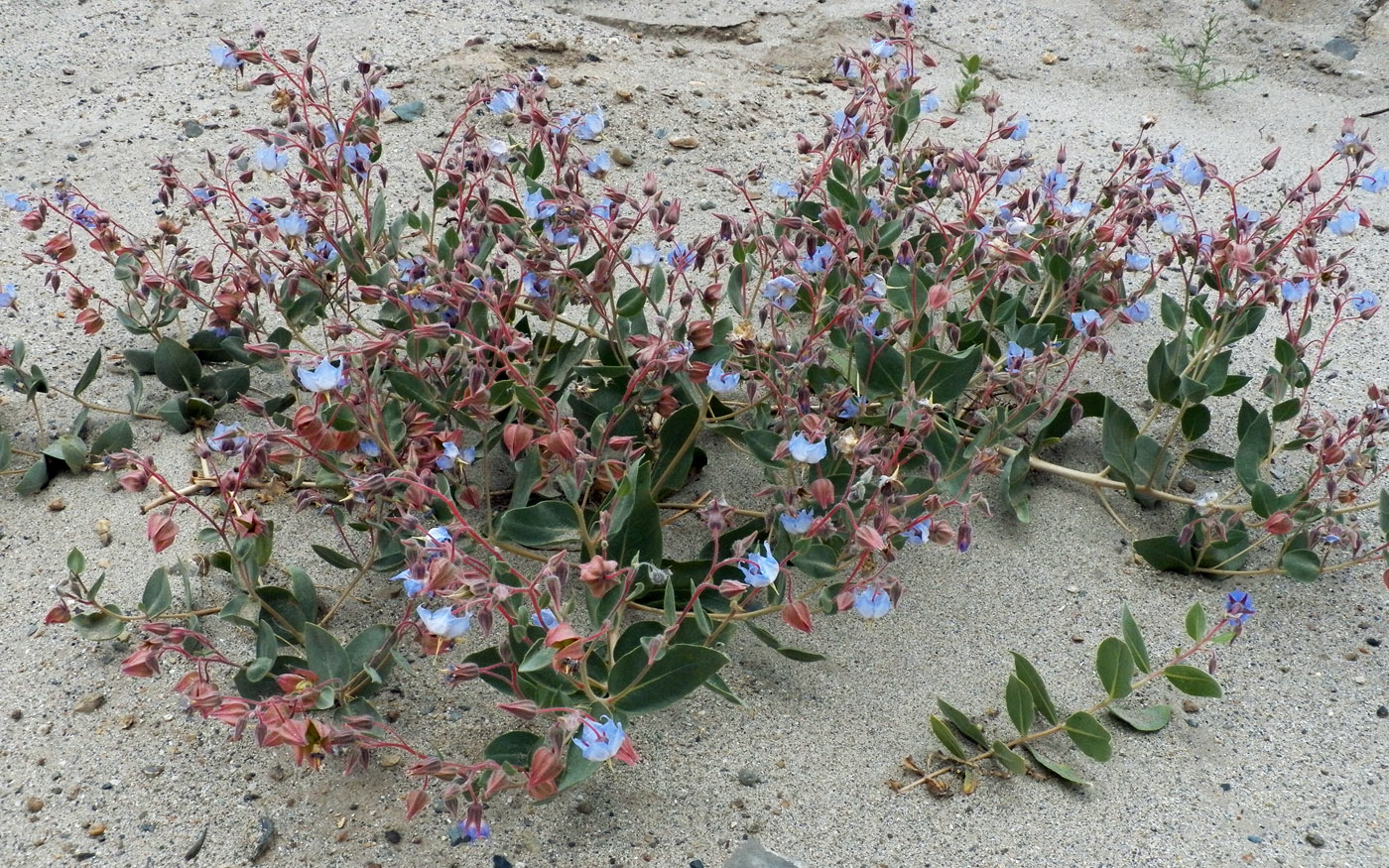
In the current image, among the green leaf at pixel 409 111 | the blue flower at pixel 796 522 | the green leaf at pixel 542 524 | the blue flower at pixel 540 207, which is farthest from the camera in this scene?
the green leaf at pixel 409 111

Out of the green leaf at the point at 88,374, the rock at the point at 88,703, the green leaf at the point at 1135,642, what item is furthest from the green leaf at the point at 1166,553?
the green leaf at the point at 88,374

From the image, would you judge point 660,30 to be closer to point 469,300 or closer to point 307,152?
point 307,152

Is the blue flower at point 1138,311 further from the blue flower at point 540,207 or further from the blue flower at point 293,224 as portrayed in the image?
the blue flower at point 293,224

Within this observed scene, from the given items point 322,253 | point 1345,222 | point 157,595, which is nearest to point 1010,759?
point 1345,222

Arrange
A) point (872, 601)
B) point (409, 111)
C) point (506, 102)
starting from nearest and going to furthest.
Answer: point (872, 601), point (506, 102), point (409, 111)

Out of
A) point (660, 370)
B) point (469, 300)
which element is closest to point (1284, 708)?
point (660, 370)

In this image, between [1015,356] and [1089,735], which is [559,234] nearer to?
[1015,356]

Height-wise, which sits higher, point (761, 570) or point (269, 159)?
point (269, 159)
